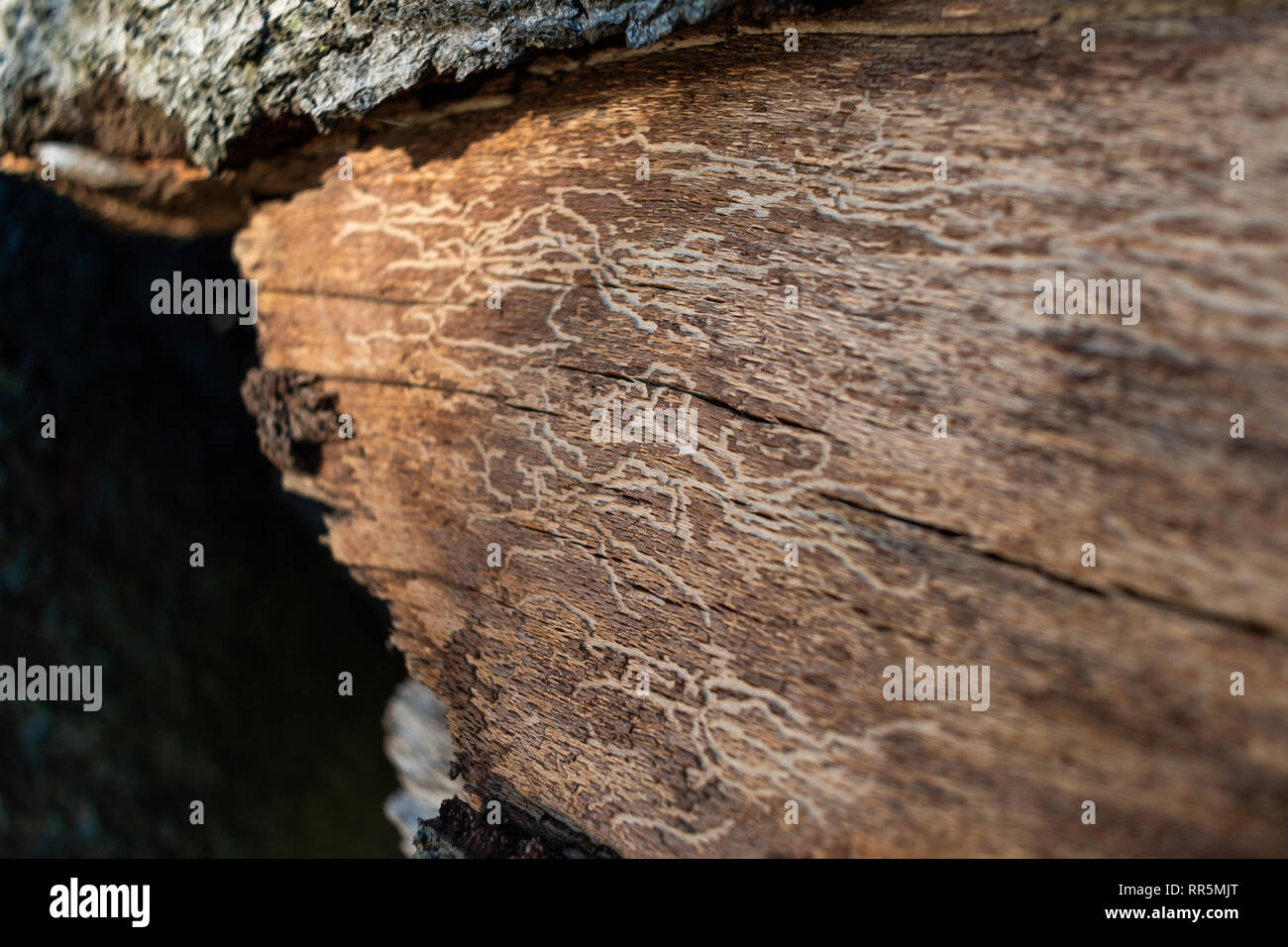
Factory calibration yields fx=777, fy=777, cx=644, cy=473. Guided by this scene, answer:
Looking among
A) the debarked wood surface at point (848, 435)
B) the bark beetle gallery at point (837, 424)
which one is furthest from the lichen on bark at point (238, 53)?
the debarked wood surface at point (848, 435)

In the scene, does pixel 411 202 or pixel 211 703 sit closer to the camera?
pixel 411 202

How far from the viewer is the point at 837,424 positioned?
165 cm

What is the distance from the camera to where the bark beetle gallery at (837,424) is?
4.46 ft

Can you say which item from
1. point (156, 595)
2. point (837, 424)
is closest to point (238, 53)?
point (837, 424)

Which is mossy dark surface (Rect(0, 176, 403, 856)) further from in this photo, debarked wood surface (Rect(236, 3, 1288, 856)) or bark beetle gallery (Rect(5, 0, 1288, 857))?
debarked wood surface (Rect(236, 3, 1288, 856))

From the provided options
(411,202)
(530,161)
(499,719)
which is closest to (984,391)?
(530,161)

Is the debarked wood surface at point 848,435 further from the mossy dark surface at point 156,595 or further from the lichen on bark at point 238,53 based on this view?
the mossy dark surface at point 156,595

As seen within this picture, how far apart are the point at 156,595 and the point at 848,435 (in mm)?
3267

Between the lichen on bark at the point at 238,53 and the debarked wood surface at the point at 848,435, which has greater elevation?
the lichen on bark at the point at 238,53

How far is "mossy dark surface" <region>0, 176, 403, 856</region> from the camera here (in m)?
3.17

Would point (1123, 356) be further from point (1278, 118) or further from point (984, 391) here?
point (1278, 118)

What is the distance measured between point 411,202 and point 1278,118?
1.99 m

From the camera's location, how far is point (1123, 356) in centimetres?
141

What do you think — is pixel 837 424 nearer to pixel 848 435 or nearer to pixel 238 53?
pixel 848 435
